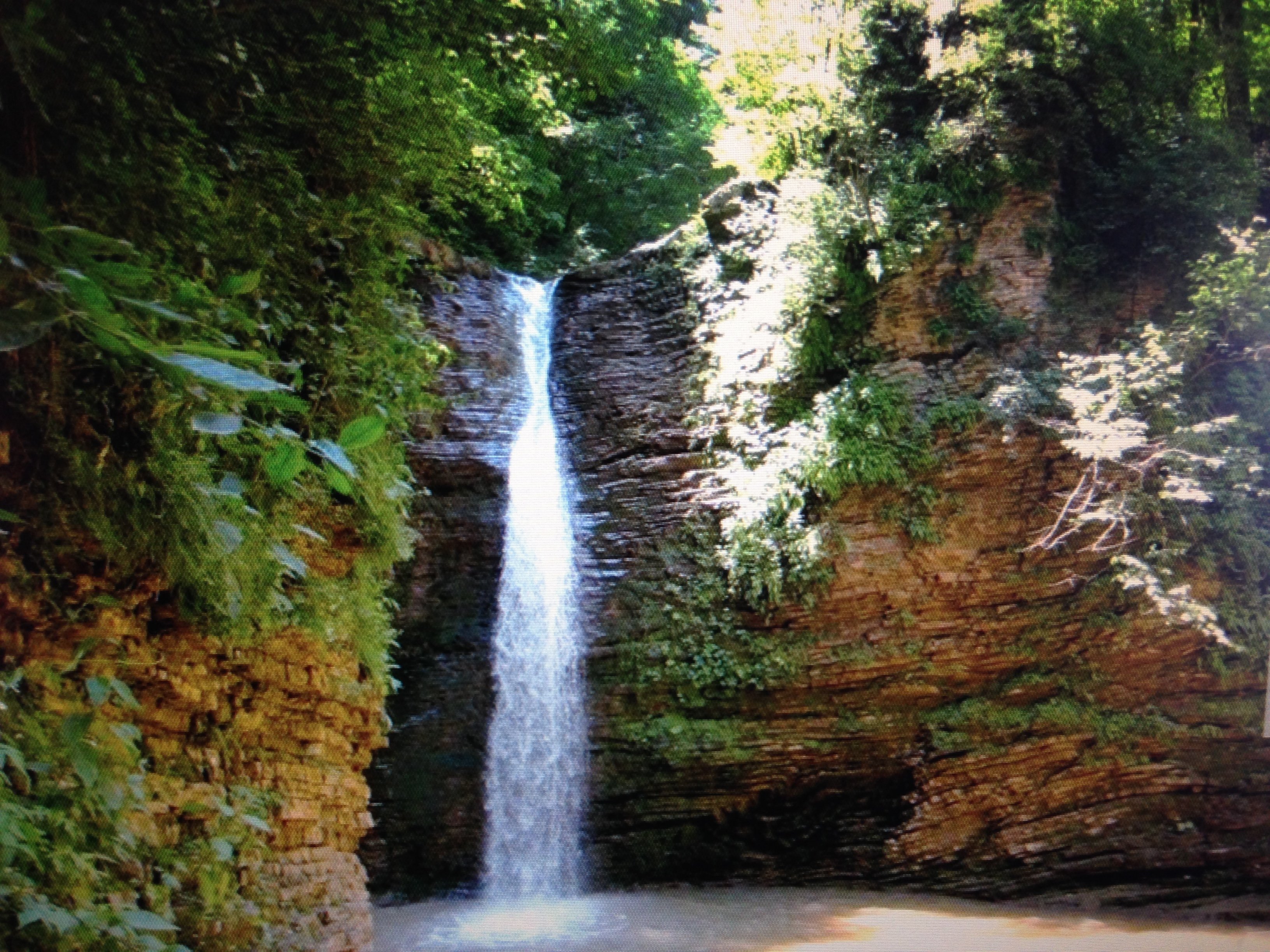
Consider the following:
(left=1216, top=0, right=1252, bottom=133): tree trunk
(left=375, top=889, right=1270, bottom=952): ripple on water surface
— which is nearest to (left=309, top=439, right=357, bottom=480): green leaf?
(left=1216, top=0, right=1252, bottom=133): tree trunk

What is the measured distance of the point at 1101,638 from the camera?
193 inches

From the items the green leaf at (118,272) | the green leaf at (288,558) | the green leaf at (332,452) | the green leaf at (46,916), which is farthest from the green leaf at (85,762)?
the green leaf at (118,272)

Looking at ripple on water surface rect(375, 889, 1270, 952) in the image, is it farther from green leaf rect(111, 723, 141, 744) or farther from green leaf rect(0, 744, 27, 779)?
green leaf rect(0, 744, 27, 779)

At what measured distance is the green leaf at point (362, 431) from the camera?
1.28 m

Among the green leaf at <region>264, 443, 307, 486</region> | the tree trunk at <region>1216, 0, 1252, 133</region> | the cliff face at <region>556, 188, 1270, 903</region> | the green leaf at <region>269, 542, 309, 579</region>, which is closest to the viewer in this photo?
the green leaf at <region>264, 443, 307, 486</region>

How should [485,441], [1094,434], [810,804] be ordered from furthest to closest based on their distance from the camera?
[485,441] → [810,804] → [1094,434]

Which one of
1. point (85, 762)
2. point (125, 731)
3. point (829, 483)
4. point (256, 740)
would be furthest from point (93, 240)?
point (829, 483)

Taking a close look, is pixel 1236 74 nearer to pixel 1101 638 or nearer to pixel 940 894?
pixel 1101 638

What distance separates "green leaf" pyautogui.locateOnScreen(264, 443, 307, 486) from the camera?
4.51 ft

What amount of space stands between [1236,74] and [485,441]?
18.1ft

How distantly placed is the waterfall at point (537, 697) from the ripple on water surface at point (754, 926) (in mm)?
303

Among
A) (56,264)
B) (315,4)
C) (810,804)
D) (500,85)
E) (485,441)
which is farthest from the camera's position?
(485,441)

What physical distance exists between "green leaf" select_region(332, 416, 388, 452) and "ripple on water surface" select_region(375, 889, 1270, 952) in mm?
2651

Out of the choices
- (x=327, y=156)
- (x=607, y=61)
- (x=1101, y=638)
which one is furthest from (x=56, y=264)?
(x=1101, y=638)
